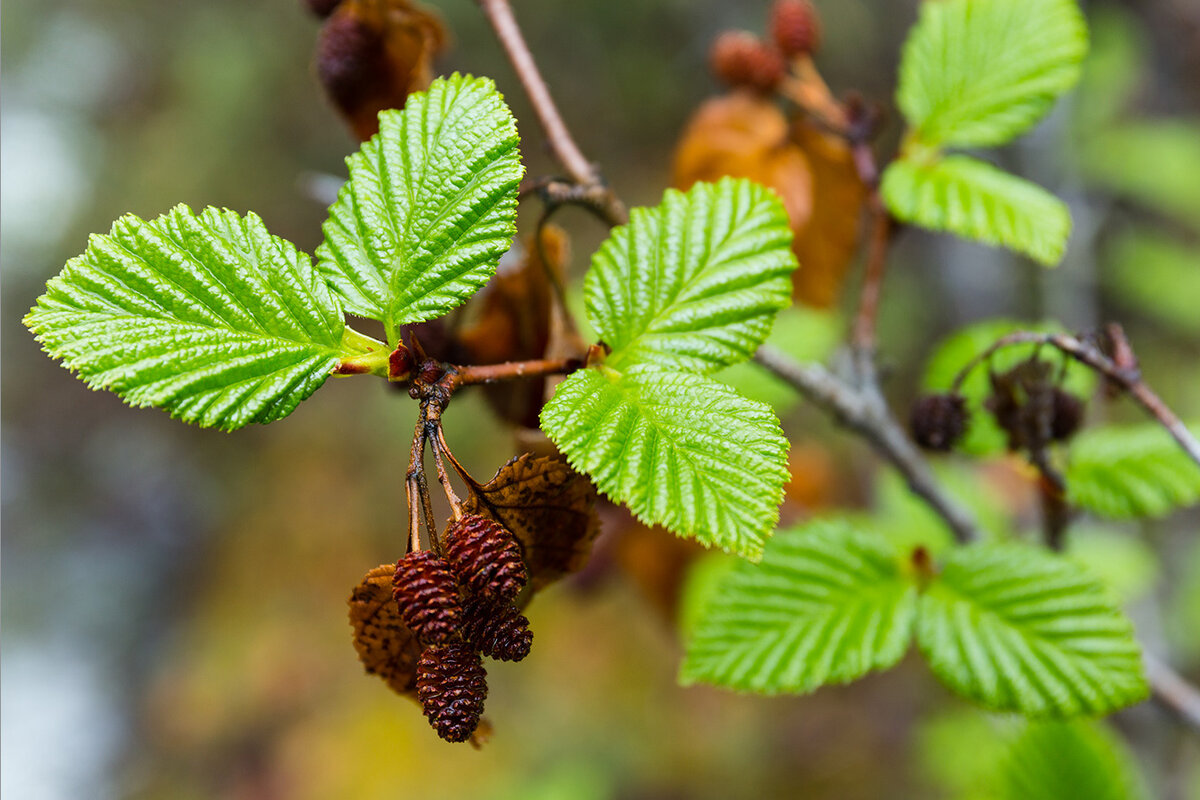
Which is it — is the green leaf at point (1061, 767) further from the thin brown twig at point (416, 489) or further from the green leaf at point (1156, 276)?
the green leaf at point (1156, 276)

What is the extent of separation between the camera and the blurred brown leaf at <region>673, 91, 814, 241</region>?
3.27 feet

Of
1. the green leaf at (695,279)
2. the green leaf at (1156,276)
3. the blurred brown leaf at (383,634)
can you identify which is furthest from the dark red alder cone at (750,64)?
the green leaf at (1156,276)

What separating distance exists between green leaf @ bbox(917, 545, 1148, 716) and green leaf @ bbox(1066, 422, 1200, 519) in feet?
0.45

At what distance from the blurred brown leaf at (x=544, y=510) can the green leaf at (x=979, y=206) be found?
446 mm

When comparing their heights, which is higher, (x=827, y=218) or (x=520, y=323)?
(x=520, y=323)

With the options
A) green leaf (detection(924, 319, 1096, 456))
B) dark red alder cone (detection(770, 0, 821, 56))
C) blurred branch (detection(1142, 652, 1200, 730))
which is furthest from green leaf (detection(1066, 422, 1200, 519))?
dark red alder cone (detection(770, 0, 821, 56))

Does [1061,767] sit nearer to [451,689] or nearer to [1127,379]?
[1127,379]

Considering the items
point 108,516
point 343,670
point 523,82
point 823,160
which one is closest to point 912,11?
point 823,160

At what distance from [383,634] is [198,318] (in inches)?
9.7

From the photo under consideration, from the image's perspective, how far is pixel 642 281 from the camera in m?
0.61

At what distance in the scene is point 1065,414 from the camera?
79 centimetres

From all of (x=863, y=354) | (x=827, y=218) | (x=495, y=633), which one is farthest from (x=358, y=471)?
(x=495, y=633)

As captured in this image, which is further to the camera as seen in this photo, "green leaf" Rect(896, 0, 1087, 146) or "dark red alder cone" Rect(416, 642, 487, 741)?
"green leaf" Rect(896, 0, 1087, 146)

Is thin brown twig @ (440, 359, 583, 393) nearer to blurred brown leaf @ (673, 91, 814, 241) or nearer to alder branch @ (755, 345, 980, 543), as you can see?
alder branch @ (755, 345, 980, 543)
